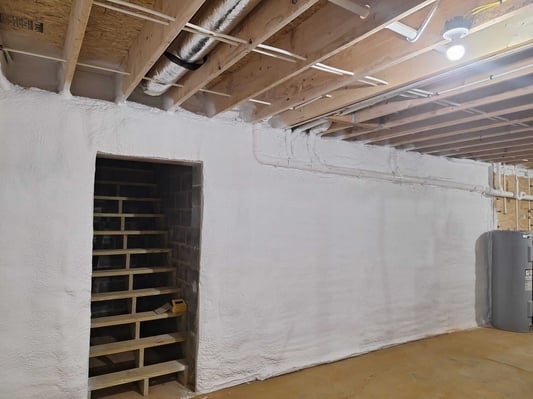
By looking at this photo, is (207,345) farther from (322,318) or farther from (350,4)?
(350,4)

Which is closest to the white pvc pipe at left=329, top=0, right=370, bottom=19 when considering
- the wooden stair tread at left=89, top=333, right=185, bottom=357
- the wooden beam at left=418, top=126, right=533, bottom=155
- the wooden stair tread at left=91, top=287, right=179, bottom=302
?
the wooden beam at left=418, top=126, right=533, bottom=155

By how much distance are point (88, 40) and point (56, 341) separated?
1.84m

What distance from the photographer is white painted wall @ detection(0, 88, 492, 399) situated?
2.23m

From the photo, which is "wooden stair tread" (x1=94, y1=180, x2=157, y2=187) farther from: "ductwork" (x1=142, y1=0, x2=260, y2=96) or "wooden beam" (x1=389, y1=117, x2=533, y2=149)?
"wooden beam" (x1=389, y1=117, x2=533, y2=149)

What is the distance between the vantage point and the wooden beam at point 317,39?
4.80ft

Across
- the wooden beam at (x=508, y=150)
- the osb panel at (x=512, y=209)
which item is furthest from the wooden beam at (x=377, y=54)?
the osb panel at (x=512, y=209)

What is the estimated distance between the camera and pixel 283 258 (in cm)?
323

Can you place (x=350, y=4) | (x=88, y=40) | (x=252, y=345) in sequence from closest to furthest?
(x=350, y=4) < (x=88, y=40) < (x=252, y=345)

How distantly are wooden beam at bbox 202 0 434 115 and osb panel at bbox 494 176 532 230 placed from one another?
447cm

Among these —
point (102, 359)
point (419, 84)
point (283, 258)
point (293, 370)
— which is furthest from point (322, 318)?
point (419, 84)

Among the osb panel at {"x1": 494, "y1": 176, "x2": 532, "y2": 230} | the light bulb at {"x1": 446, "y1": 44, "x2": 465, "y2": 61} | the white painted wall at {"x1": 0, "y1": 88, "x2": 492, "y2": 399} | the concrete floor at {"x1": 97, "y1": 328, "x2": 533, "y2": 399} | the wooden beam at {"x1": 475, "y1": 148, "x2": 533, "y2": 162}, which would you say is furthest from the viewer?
the osb panel at {"x1": 494, "y1": 176, "x2": 532, "y2": 230}

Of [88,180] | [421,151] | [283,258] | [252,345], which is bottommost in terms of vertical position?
[252,345]

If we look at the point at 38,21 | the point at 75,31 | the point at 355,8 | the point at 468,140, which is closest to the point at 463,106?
the point at 468,140

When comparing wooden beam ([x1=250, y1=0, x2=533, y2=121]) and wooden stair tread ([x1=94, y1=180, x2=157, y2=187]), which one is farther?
wooden stair tread ([x1=94, y1=180, x2=157, y2=187])
